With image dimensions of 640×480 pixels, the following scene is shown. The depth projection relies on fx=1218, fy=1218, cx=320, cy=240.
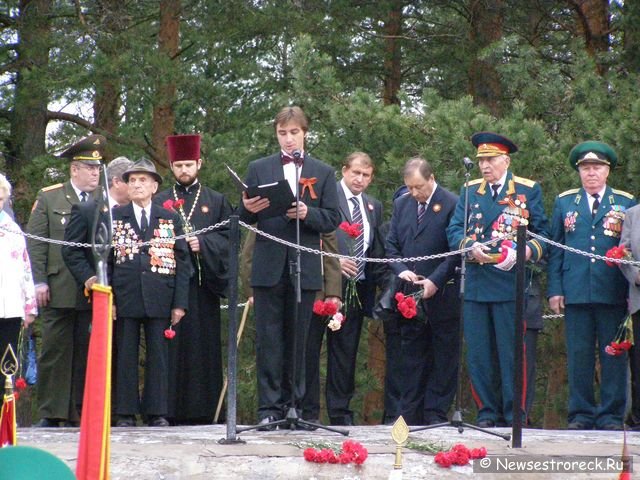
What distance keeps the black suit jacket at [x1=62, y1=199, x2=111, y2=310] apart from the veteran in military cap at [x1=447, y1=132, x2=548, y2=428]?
2545mm

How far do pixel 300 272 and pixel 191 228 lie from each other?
1.69 m

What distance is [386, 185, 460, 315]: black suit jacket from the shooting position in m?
8.91

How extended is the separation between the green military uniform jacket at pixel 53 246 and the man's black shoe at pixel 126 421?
933mm

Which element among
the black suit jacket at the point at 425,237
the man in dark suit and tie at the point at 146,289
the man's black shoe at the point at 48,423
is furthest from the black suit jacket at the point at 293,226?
the man's black shoe at the point at 48,423

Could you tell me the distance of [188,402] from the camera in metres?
9.30

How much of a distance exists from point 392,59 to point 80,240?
9.82 meters

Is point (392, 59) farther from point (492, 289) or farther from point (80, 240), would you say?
point (80, 240)

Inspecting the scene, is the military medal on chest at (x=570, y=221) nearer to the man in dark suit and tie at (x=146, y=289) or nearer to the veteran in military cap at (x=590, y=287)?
the veteran in military cap at (x=590, y=287)

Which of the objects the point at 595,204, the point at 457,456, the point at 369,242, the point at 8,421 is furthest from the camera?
the point at 369,242

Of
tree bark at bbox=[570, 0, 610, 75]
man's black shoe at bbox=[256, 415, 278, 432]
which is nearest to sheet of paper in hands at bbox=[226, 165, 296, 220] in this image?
man's black shoe at bbox=[256, 415, 278, 432]

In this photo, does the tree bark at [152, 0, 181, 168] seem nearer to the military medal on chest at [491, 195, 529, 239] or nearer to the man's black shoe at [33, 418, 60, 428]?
the man's black shoe at [33, 418, 60, 428]

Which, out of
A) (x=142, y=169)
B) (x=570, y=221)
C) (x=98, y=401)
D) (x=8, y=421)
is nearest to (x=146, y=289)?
(x=142, y=169)

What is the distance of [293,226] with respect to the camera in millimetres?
7949

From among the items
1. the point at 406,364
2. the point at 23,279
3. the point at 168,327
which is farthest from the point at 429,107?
the point at 23,279
